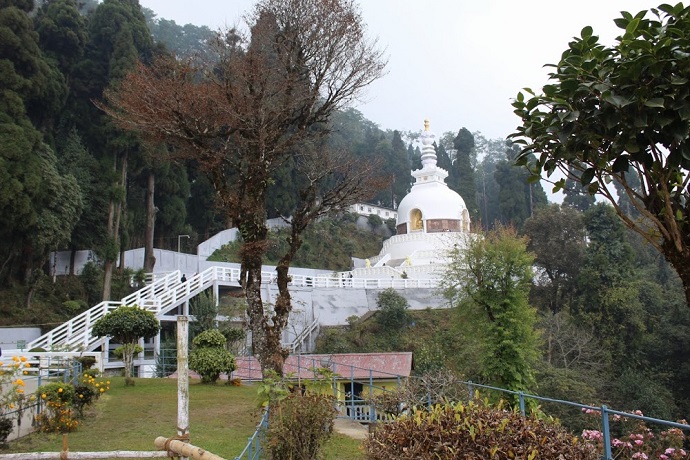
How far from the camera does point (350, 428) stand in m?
10.6

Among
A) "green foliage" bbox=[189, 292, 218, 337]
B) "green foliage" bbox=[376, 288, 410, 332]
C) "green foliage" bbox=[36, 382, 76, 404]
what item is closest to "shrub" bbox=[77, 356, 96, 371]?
"green foliage" bbox=[36, 382, 76, 404]

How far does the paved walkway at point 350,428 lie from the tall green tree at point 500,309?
5.54m

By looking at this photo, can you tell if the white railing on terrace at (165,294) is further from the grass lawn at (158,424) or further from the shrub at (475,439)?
the shrub at (475,439)

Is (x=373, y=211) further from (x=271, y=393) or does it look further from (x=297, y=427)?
(x=297, y=427)

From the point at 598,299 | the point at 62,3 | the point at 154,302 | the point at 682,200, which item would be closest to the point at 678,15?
the point at 682,200

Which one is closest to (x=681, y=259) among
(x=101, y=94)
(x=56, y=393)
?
(x=56, y=393)

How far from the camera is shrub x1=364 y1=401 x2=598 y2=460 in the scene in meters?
3.93

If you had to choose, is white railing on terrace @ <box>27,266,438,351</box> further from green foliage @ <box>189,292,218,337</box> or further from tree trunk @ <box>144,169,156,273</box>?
tree trunk @ <box>144,169,156,273</box>

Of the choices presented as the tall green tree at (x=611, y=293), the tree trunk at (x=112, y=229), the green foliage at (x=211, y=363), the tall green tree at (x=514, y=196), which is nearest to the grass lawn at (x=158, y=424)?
the green foliage at (x=211, y=363)

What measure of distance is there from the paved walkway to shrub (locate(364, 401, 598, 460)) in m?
5.31

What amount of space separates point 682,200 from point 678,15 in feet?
4.68

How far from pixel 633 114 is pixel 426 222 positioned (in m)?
34.7

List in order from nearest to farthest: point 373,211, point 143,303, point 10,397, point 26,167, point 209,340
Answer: point 10,397 < point 209,340 < point 143,303 < point 26,167 < point 373,211

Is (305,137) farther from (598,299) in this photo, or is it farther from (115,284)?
(598,299)
